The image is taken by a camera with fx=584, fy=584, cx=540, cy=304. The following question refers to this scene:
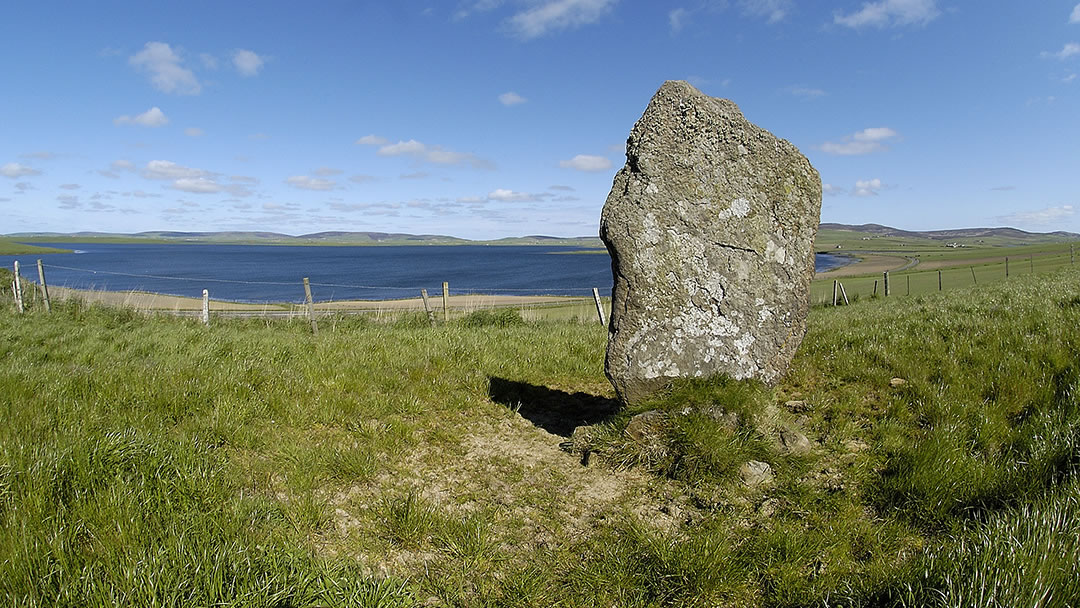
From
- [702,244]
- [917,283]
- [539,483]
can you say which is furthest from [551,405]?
[917,283]

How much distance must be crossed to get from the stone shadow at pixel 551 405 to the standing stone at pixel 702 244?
0.94m

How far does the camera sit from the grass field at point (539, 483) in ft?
10.5

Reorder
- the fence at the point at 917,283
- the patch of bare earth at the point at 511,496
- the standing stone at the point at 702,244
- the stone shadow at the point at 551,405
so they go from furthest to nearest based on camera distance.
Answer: the fence at the point at 917,283, the stone shadow at the point at 551,405, the standing stone at the point at 702,244, the patch of bare earth at the point at 511,496

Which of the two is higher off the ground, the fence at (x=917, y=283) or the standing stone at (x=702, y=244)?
the standing stone at (x=702, y=244)

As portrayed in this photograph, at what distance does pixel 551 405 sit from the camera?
7.49 metres

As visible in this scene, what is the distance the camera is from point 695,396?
5730 mm

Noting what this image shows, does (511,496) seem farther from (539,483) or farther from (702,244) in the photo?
(702,244)

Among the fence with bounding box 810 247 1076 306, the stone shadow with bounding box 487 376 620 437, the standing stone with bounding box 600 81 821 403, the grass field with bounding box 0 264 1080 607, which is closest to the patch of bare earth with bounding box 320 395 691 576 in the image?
the grass field with bounding box 0 264 1080 607

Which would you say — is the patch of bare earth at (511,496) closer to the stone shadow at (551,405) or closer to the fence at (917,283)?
the stone shadow at (551,405)

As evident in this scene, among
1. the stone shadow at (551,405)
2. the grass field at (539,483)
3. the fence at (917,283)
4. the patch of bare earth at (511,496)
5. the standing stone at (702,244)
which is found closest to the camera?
the grass field at (539,483)

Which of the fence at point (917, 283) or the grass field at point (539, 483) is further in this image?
the fence at point (917, 283)

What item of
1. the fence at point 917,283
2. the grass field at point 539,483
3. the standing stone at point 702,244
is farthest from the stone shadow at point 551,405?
the fence at point 917,283

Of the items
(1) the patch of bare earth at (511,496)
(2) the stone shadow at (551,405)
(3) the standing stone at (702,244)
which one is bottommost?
(1) the patch of bare earth at (511,496)

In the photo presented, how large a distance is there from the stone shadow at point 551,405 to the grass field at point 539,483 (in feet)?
0.15
